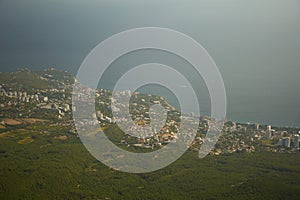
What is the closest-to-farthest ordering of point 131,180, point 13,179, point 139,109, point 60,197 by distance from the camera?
point 60,197 → point 13,179 → point 131,180 → point 139,109

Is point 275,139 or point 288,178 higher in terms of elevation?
point 275,139

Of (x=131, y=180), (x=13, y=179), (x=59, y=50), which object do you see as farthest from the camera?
(x=59, y=50)

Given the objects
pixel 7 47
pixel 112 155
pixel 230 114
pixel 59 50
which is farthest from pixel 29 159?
pixel 59 50

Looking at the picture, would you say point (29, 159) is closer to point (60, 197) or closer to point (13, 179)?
point (13, 179)

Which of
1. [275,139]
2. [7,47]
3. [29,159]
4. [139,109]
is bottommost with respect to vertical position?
[29,159]

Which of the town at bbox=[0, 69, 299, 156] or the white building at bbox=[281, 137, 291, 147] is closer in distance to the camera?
the town at bbox=[0, 69, 299, 156]

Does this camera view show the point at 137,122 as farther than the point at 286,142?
Yes

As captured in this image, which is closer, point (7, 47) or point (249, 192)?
point (249, 192)

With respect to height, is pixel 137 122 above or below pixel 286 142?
above

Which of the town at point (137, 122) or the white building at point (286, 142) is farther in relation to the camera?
the white building at point (286, 142)

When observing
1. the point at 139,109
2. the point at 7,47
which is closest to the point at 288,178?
the point at 139,109
